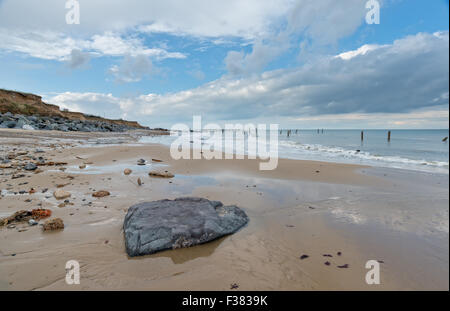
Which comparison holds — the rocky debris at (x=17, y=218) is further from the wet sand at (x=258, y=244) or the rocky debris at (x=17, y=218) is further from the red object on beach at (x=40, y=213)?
the wet sand at (x=258, y=244)

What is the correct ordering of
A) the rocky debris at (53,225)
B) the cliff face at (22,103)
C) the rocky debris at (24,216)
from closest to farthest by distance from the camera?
the rocky debris at (53,225), the rocky debris at (24,216), the cliff face at (22,103)

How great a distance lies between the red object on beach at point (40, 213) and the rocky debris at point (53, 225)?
1.84ft

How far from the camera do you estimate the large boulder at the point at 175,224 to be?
134 inches

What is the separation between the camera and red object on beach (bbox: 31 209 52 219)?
4349 mm

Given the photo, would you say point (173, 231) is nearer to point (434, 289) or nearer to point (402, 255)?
point (434, 289)

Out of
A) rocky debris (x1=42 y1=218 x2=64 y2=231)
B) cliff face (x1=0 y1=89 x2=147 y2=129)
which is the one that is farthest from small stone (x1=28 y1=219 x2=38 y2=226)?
cliff face (x1=0 y1=89 x2=147 y2=129)

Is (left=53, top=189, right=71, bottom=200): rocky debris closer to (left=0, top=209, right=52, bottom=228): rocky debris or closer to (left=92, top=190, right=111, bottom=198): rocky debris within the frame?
(left=92, top=190, right=111, bottom=198): rocky debris

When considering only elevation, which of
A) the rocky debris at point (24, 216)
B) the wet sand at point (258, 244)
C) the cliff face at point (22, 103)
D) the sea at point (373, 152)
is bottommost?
the wet sand at point (258, 244)

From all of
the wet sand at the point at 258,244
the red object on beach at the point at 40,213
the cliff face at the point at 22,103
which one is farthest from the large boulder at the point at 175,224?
the cliff face at the point at 22,103

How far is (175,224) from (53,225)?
7.61 ft

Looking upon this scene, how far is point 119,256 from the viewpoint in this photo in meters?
3.26

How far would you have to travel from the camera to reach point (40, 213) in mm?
4414
